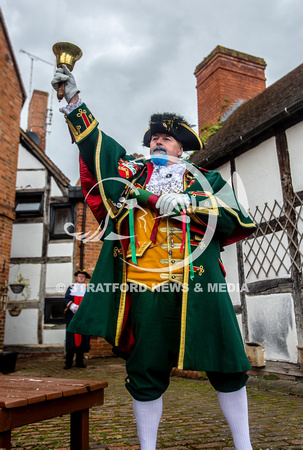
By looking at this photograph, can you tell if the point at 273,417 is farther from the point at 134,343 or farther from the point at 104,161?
the point at 104,161

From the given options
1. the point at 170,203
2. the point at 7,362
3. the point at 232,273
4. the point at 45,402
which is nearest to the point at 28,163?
the point at 7,362

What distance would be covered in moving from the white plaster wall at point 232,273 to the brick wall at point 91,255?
4.10 meters

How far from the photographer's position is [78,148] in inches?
87.7

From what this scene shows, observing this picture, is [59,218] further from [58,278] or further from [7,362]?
[7,362]

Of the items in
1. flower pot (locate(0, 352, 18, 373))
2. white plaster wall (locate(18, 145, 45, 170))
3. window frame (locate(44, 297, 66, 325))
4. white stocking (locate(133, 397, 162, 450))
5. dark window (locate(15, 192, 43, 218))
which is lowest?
flower pot (locate(0, 352, 18, 373))

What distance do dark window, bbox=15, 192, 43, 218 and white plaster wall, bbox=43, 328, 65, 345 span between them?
10.6 feet

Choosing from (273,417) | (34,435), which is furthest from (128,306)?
(273,417)

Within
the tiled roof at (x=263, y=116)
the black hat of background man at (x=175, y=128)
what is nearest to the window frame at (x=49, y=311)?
the tiled roof at (x=263, y=116)

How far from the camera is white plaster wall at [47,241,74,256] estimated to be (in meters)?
10.6

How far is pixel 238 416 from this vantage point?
6.11 ft

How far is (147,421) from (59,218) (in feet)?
31.6

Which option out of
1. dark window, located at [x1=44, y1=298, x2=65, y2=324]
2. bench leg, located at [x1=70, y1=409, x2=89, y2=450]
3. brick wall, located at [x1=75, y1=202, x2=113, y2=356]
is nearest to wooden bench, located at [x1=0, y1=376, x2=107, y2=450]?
bench leg, located at [x1=70, y1=409, x2=89, y2=450]

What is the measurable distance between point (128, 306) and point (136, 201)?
1.87ft

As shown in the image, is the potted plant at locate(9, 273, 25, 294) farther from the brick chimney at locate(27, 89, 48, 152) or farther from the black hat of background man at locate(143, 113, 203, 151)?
the black hat of background man at locate(143, 113, 203, 151)
